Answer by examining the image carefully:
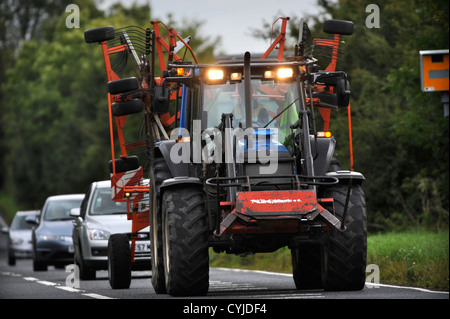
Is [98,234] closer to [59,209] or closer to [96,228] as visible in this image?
[96,228]

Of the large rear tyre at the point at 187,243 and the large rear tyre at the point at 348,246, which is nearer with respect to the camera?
the large rear tyre at the point at 187,243

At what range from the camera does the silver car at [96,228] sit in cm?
2109

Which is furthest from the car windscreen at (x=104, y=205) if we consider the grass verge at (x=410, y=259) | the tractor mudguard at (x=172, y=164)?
the tractor mudguard at (x=172, y=164)

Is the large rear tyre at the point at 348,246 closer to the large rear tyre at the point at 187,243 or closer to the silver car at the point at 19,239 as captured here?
the large rear tyre at the point at 187,243

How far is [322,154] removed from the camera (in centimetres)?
1430

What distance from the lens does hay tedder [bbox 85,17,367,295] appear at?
44.4ft

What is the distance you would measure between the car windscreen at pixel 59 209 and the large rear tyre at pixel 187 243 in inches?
585

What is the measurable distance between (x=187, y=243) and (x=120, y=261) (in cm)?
468

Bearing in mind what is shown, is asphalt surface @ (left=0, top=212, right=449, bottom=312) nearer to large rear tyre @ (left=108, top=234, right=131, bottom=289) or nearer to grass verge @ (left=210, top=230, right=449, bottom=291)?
large rear tyre @ (left=108, top=234, right=131, bottom=289)

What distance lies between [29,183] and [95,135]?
1803 centimetres

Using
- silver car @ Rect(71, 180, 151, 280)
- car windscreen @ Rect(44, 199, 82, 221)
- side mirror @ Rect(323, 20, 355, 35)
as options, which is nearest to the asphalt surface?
silver car @ Rect(71, 180, 151, 280)

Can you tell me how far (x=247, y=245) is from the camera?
565 inches

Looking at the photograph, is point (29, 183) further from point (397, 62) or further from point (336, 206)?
point (336, 206)
